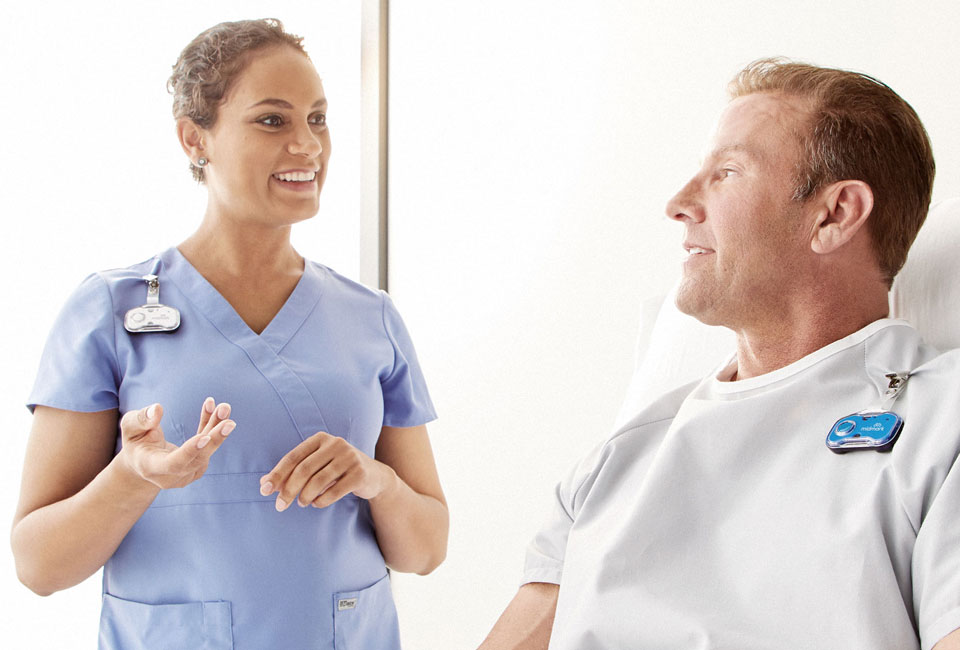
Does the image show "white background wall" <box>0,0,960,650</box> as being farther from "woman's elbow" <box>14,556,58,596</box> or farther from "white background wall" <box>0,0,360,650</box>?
"woman's elbow" <box>14,556,58,596</box>

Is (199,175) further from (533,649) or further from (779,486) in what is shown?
(779,486)

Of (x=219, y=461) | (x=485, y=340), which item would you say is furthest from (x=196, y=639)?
(x=485, y=340)

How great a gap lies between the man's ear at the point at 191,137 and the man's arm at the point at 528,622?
84cm

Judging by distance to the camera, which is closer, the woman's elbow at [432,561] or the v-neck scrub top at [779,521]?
the v-neck scrub top at [779,521]

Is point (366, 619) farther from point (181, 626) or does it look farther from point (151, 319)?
point (151, 319)

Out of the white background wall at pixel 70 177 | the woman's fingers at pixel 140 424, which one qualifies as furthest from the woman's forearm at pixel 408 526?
the white background wall at pixel 70 177

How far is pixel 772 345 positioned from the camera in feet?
3.69

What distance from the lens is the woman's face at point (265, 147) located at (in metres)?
1.40

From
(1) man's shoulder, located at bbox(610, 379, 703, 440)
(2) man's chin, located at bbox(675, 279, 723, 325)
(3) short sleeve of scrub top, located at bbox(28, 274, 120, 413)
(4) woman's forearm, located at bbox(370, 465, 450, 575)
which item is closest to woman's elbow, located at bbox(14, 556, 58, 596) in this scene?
(3) short sleeve of scrub top, located at bbox(28, 274, 120, 413)

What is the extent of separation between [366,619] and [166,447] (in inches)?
17.0

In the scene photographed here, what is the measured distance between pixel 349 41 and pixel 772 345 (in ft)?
6.82

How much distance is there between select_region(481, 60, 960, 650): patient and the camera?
884 millimetres

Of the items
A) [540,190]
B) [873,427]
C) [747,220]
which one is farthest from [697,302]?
[540,190]

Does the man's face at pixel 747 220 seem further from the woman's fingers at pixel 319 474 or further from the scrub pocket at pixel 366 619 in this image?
the scrub pocket at pixel 366 619
